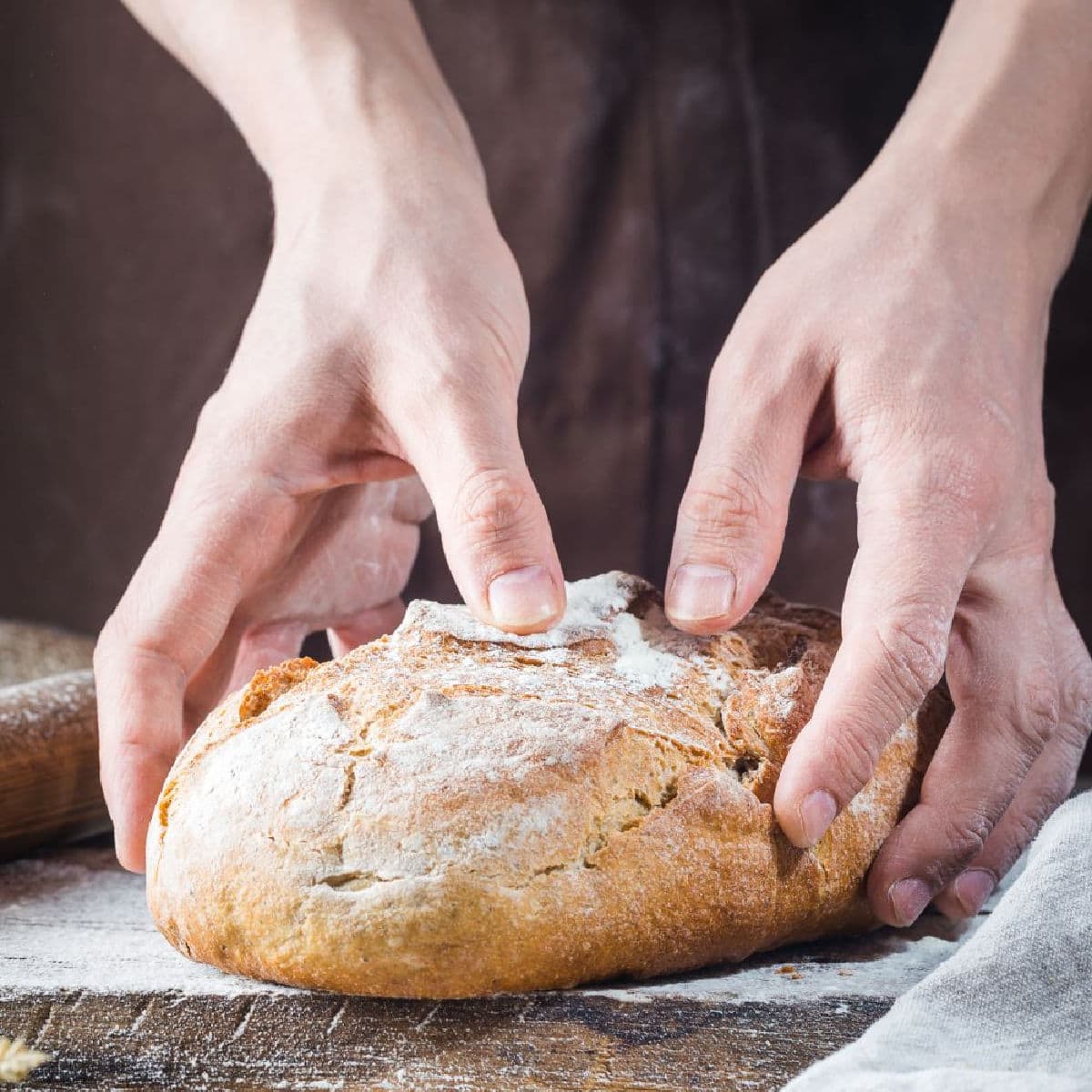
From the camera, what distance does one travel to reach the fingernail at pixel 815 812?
1192 millimetres

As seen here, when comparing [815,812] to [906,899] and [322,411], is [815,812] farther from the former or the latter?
[322,411]

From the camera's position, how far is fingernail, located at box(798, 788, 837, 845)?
1.19m

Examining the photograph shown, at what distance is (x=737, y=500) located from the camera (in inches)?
51.7

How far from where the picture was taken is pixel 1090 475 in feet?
7.25

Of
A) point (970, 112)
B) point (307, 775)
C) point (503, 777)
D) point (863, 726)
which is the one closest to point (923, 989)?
point (863, 726)

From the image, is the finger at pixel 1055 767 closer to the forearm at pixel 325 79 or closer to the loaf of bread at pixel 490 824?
the loaf of bread at pixel 490 824

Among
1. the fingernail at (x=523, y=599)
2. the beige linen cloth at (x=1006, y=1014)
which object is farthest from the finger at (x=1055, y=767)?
the fingernail at (x=523, y=599)

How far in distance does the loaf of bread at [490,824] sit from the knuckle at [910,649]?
0.14 meters

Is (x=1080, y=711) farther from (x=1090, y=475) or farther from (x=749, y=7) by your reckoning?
(x=749, y=7)

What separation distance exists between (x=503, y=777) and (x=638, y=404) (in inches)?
50.1

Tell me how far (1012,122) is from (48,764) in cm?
140

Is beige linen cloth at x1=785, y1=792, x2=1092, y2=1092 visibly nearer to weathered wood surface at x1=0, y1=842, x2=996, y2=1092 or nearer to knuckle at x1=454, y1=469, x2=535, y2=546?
weathered wood surface at x1=0, y1=842, x2=996, y2=1092

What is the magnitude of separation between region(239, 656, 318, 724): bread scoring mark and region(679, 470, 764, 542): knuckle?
0.43 m

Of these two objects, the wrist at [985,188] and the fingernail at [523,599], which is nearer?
the fingernail at [523,599]
